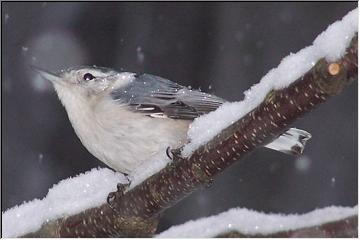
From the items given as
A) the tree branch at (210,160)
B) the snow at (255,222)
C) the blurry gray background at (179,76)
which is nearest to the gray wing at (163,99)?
the tree branch at (210,160)

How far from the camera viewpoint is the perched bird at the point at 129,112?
105 inches

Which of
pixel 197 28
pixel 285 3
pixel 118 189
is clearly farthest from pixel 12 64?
pixel 118 189

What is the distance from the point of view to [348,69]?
1.76 metres

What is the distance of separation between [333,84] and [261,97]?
0.19m

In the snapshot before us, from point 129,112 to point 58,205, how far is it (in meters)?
0.52

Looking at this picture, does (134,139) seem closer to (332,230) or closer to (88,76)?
(88,76)

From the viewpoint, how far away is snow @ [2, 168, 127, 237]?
2.33 metres

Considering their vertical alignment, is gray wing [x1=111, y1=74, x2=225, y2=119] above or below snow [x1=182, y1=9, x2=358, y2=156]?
below

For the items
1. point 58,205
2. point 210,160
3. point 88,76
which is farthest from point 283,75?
point 88,76

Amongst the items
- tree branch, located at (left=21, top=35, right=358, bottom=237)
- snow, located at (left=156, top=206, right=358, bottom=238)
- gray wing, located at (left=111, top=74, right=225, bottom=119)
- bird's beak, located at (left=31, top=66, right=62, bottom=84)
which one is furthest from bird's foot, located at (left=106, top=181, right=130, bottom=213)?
bird's beak, located at (left=31, top=66, right=62, bottom=84)

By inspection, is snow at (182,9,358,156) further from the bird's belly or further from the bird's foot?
the bird's belly

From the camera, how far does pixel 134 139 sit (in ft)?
8.84

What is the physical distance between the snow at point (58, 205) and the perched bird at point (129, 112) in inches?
11.2

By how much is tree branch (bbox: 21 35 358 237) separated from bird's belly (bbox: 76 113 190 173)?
0.40 m
